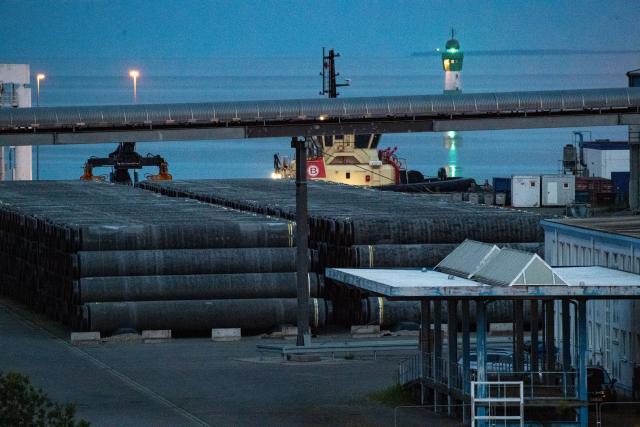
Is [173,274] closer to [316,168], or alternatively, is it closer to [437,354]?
[437,354]

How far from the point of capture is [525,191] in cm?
9912

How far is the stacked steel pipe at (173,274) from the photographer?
5247cm

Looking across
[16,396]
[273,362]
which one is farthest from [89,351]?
[16,396]

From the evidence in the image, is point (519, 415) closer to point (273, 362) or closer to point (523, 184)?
point (273, 362)

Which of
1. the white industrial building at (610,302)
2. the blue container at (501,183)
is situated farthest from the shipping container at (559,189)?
the white industrial building at (610,302)

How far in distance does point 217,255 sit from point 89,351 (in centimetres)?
609

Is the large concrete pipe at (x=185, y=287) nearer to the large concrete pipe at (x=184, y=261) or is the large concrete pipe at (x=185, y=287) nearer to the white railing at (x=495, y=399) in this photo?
the large concrete pipe at (x=184, y=261)

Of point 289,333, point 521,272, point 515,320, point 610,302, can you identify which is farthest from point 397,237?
point 521,272

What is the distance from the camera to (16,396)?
25.4 m

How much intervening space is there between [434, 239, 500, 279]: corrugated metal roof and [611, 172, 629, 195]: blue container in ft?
225

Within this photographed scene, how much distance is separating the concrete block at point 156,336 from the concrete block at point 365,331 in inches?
219

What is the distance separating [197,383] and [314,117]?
7.53 metres

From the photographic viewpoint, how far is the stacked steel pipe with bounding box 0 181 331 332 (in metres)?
52.5

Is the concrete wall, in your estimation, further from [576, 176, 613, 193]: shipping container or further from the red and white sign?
the red and white sign
